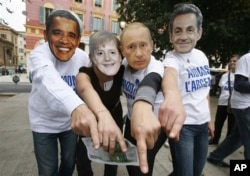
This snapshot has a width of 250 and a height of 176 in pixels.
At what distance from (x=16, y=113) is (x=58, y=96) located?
610 centimetres

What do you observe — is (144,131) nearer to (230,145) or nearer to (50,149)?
(50,149)

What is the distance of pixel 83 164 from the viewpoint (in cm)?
198

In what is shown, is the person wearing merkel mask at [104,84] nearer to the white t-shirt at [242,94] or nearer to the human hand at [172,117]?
the human hand at [172,117]

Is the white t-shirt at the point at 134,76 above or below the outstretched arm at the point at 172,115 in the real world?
above

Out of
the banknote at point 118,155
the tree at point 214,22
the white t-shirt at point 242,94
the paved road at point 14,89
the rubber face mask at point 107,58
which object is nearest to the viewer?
the banknote at point 118,155

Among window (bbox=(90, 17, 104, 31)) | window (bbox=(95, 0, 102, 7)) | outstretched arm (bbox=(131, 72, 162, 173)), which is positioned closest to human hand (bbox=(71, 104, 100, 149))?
outstretched arm (bbox=(131, 72, 162, 173))

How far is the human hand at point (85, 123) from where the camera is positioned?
2.80ft

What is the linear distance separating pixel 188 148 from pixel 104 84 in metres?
0.83

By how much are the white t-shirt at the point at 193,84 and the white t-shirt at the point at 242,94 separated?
0.73 metres

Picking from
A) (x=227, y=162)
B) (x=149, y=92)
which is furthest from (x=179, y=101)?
(x=227, y=162)

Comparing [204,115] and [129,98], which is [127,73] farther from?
[204,115]

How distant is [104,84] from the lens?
1.51 meters

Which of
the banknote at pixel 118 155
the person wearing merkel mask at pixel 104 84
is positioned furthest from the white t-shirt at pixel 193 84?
the banknote at pixel 118 155

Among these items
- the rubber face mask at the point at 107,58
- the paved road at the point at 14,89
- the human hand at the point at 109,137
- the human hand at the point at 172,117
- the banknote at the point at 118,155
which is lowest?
the paved road at the point at 14,89
